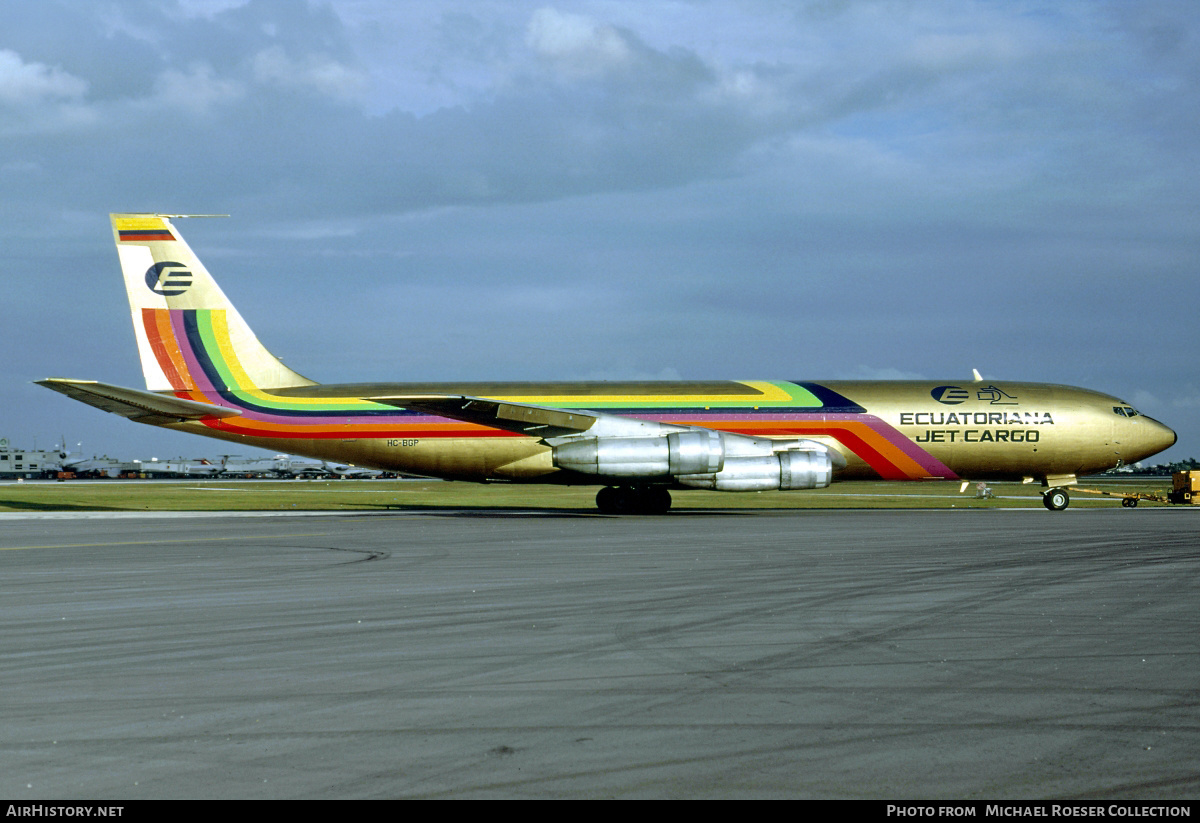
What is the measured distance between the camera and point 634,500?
1329 inches

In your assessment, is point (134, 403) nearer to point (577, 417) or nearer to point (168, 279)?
point (168, 279)

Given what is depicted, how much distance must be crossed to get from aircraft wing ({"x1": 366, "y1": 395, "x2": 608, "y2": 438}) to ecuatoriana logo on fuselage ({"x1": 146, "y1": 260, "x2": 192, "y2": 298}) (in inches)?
322

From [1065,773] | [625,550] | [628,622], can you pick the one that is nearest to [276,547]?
[625,550]

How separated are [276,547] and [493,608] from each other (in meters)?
9.95

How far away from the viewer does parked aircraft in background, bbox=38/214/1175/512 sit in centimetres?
3192

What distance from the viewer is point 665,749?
221 inches

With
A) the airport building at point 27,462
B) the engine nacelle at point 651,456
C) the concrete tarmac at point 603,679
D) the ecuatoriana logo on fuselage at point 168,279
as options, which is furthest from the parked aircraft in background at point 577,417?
the airport building at point 27,462

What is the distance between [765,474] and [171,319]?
20.2 metres

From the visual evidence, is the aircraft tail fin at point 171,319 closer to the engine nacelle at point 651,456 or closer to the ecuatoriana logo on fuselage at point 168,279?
the ecuatoriana logo on fuselage at point 168,279

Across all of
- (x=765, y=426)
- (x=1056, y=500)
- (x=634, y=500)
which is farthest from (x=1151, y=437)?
(x=634, y=500)

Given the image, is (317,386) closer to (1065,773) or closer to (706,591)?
(706,591)

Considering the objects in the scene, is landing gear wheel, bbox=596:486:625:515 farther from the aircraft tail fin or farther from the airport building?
the airport building

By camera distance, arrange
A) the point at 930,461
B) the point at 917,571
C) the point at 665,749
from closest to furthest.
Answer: the point at 665,749 → the point at 917,571 → the point at 930,461

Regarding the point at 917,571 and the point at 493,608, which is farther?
the point at 917,571
